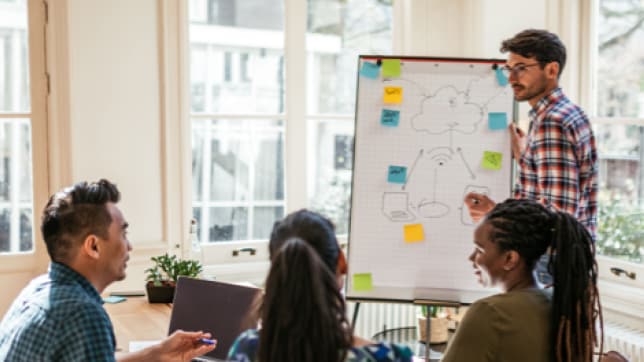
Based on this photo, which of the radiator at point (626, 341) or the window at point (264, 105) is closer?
the radiator at point (626, 341)

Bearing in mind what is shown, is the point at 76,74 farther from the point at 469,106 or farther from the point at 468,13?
the point at 468,13

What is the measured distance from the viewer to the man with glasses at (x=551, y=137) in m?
2.49

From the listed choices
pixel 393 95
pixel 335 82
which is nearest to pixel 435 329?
pixel 393 95

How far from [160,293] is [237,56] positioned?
4.63ft

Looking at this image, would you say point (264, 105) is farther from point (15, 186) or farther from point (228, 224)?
point (15, 186)

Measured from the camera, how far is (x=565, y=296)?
1.82m

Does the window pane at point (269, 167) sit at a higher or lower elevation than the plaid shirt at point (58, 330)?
higher

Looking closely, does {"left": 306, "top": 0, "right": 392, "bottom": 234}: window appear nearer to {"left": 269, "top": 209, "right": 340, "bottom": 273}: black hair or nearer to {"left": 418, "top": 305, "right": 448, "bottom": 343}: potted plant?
{"left": 418, "top": 305, "right": 448, "bottom": 343}: potted plant

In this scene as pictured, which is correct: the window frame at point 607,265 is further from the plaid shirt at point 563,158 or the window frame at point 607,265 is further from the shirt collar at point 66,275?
the shirt collar at point 66,275

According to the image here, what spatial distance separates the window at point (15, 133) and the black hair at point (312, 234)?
2263 mm

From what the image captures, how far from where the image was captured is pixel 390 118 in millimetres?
2949

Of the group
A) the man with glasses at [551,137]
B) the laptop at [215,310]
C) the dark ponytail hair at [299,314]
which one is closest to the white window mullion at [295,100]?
the man with glasses at [551,137]

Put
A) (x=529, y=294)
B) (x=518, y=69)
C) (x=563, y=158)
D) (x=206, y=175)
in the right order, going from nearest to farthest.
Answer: (x=529, y=294)
(x=563, y=158)
(x=518, y=69)
(x=206, y=175)

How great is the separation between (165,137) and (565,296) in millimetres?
2250
